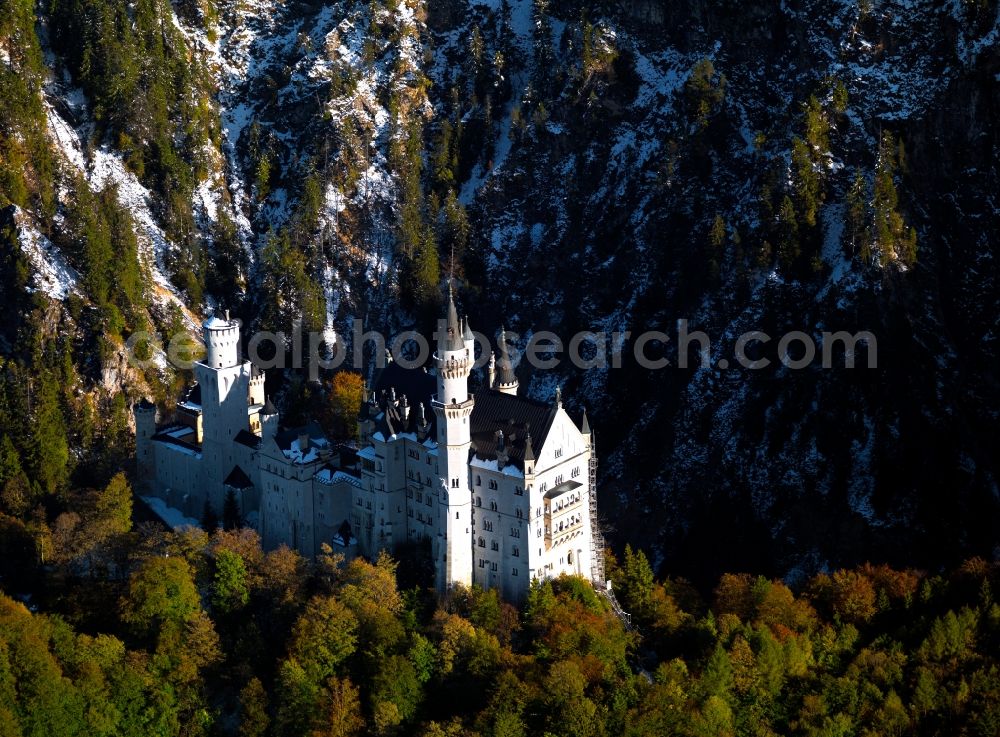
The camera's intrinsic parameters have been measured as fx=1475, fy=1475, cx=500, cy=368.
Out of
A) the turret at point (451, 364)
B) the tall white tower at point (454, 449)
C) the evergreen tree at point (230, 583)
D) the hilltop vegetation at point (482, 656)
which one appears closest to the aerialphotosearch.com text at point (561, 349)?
the tall white tower at point (454, 449)

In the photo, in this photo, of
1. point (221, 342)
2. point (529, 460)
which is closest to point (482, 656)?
point (529, 460)

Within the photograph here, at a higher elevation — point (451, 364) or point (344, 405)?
point (451, 364)

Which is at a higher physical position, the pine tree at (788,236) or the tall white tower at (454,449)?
the pine tree at (788,236)

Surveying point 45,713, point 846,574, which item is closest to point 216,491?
point 45,713

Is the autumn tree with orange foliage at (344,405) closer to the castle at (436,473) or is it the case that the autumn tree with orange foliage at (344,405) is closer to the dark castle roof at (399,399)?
the castle at (436,473)

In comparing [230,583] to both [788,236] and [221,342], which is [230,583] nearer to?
[221,342]

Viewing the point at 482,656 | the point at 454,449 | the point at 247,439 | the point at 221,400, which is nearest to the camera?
the point at 482,656

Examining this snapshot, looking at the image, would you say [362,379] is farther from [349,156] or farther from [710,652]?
[710,652]
